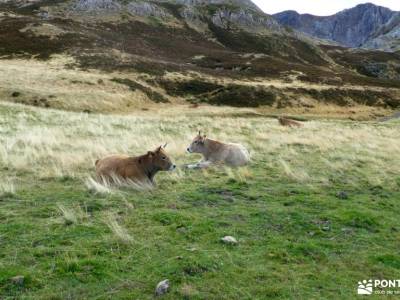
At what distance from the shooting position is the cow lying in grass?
15.9 m

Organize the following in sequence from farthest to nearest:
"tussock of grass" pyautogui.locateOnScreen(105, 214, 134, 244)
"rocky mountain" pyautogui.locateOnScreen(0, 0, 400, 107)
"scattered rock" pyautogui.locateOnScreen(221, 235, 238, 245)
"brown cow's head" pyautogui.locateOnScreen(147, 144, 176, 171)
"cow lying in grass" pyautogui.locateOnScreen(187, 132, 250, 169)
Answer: "rocky mountain" pyautogui.locateOnScreen(0, 0, 400, 107) → "cow lying in grass" pyautogui.locateOnScreen(187, 132, 250, 169) → "brown cow's head" pyautogui.locateOnScreen(147, 144, 176, 171) → "scattered rock" pyautogui.locateOnScreen(221, 235, 238, 245) → "tussock of grass" pyautogui.locateOnScreen(105, 214, 134, 244)

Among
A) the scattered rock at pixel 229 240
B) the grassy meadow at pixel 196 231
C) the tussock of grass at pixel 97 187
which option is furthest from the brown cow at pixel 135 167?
the scattered rock at pixel 229 240

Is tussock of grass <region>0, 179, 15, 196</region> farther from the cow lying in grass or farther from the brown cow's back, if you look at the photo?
the cow lying in grass

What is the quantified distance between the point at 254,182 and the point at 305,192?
1637 mm

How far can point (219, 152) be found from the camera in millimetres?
16344

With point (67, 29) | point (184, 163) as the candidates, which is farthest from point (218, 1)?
point (184, 163)

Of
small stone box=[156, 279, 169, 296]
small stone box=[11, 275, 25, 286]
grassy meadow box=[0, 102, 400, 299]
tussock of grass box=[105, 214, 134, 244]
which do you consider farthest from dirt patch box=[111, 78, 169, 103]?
small stone box=[156, 279, 169, 296]

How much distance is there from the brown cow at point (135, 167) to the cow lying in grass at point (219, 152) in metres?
3.56

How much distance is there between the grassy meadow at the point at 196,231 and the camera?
242 inches

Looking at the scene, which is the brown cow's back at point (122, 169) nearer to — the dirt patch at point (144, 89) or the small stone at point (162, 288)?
the small stone at point (162, 288)

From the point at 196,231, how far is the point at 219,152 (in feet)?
27.7

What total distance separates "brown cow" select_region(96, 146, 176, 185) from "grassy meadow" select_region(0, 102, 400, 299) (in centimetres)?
46

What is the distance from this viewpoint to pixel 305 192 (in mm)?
11680

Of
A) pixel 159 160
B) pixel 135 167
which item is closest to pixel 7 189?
pixel 135 167
